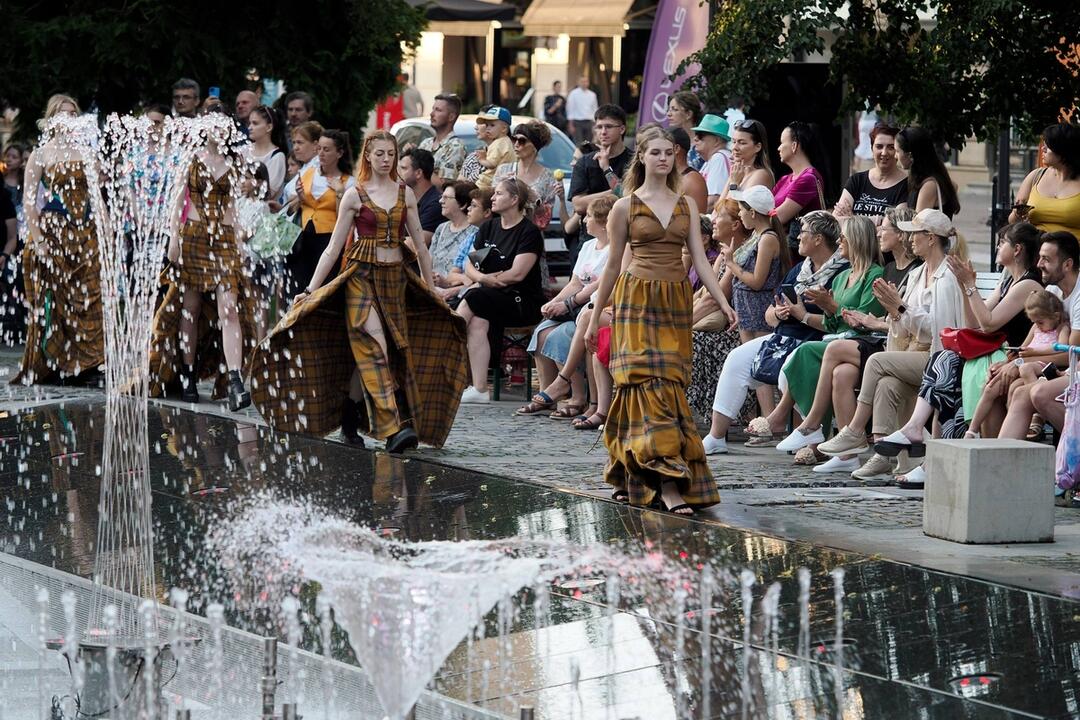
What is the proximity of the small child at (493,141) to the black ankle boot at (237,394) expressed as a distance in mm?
2929

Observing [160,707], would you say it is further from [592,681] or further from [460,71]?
[460,71]

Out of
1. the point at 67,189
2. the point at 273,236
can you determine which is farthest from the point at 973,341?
the point at 67,189

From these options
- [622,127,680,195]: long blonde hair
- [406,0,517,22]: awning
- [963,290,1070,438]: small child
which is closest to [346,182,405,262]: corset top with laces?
[622,127,680,195]: long blonde hair

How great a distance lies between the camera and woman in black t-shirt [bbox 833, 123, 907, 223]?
37.1ft

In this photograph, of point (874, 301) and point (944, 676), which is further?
point (874, 301)

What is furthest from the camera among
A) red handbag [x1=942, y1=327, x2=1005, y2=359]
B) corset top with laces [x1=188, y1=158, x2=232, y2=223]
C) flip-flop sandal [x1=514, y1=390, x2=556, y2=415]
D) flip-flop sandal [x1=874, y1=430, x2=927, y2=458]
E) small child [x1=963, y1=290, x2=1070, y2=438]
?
flip-flop sandal [x1=514, y1=390, x2=556, y2=415]

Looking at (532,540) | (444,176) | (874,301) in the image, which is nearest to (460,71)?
(444,176)

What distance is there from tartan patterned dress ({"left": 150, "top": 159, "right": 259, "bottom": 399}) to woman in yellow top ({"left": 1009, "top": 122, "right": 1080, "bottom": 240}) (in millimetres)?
5136

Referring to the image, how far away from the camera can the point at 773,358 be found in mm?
10688

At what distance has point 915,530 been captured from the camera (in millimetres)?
8531

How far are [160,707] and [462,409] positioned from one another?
722 centimetres

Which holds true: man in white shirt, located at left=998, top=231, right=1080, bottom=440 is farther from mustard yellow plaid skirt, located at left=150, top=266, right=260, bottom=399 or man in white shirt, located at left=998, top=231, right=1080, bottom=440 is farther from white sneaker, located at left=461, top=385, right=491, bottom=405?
mustard yellow plaid skirt, located at left=150, top=266, right=260, bottom=399

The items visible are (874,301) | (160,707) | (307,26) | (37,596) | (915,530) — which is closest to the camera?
(160,707)

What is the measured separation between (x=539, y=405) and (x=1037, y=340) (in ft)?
13.3
